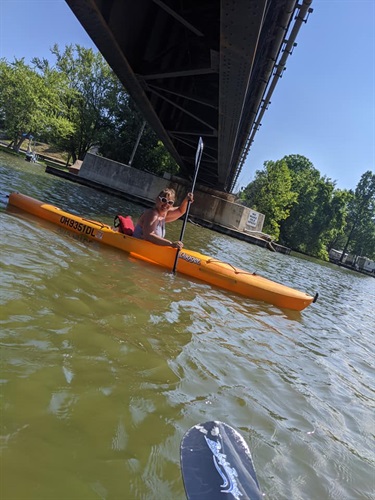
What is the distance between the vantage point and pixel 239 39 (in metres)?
5.94

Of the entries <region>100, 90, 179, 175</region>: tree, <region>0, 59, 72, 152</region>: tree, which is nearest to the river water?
<region>0, 59, 72, 152</region>: tree

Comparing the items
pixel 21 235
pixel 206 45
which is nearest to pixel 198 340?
pixel 21 235

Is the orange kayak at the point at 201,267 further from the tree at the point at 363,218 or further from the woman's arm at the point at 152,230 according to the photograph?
the tree at the point at 363,218

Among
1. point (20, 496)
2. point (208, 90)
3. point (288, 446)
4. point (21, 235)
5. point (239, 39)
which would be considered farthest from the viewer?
point (208, 90)

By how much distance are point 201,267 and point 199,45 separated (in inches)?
203

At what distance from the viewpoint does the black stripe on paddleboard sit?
1.99m

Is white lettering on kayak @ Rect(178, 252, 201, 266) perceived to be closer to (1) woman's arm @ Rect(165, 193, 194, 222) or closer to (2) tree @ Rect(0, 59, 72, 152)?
(1) woman's arm @ Rect(165, 193, 194, 222)

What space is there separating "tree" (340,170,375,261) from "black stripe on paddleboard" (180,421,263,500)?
7295cm

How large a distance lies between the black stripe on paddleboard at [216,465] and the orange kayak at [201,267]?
508 cm

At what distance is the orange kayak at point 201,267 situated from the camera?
7406 mm

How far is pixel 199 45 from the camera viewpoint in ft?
27.7

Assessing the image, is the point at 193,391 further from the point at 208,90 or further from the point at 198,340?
the point at 208,90

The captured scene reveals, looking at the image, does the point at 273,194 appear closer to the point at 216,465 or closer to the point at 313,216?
the point at 313,216

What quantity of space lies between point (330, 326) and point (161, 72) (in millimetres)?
7125
